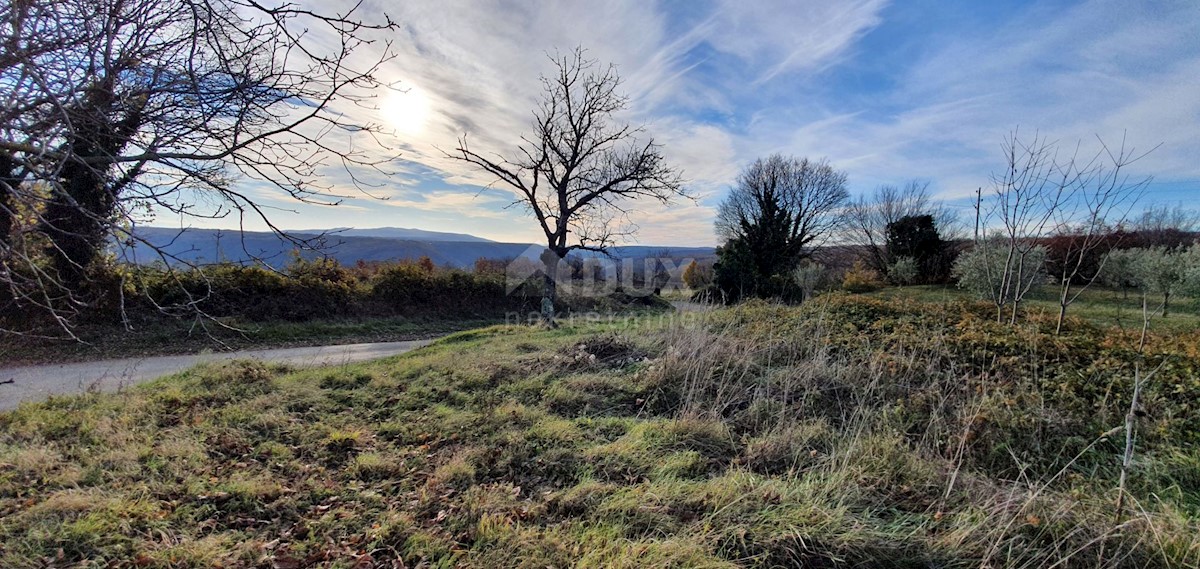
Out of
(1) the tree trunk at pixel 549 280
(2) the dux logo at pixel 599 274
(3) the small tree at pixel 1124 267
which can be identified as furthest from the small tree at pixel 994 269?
(2) the dux logo at pixel 599 274

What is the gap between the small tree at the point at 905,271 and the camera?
71.0 feet

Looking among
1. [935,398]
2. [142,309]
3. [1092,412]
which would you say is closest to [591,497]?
[935,398]

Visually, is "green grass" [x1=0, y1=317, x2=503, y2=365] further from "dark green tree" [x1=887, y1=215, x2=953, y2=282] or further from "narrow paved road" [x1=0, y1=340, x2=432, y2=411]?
"dark green tree" [x1=887, y1=215, x2=953, y2=282]

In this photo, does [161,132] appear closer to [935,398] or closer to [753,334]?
[935,398]

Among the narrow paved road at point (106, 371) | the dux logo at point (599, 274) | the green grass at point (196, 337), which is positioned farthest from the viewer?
the dux logo at point (599, 274)

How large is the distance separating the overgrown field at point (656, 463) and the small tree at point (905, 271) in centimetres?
1812

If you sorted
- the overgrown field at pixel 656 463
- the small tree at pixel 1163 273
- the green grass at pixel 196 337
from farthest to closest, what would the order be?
the small tree at pixel 1163 273 < the green grass at pixel 196 337 < the overgrown field at pixel 656 463

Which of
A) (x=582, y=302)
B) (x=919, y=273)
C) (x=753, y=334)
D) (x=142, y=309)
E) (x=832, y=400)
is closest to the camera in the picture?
(x=832, y=400)

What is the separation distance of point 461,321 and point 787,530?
1378 centimetres

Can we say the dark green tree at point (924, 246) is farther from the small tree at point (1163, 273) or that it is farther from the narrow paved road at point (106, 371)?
the narrow paved road at point (106, 371)

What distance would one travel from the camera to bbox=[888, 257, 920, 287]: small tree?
21641 millimetres

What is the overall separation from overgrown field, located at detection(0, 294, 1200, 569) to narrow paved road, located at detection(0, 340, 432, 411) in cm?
114

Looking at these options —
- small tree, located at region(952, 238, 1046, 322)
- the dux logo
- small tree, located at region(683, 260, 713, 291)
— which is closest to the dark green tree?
small tree, located at region(952, 238, 1046, 322)

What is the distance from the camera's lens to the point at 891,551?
2.35 meters
